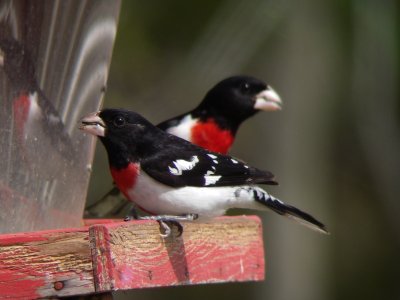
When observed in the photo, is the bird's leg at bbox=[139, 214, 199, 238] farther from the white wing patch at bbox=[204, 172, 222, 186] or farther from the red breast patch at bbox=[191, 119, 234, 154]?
the red breast patch at bbox=[191, 119, 234, 154]

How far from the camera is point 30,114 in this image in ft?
13.9

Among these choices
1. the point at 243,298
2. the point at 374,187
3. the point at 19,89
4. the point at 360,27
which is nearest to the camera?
the point at 19,89

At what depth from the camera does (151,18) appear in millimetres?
10797

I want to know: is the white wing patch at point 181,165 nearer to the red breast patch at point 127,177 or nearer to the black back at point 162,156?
the black back at point 162,156

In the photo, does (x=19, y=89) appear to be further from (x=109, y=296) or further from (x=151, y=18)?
(x=151, y=18)

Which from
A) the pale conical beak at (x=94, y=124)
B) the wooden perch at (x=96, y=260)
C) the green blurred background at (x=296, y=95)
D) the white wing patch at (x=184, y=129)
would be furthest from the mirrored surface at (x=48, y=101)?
the green blurred background at (x=296, y=95)

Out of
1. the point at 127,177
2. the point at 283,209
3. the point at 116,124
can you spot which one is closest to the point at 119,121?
the point at 116,124

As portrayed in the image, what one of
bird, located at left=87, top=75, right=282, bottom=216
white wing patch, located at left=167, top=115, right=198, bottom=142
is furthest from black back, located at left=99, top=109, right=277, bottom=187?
bird, located at left=87, top=75, right=282, bottom=216

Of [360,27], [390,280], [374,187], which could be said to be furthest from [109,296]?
[390,280]

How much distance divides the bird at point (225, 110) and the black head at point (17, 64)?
184 cm

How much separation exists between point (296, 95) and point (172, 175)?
605 centimetres

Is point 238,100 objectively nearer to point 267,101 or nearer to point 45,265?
point 267,101

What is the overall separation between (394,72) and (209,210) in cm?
542

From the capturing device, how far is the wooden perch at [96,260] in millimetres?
3410
